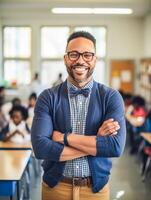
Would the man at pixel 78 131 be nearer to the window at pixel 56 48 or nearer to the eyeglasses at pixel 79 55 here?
the eyeglasses at pixel 79 55

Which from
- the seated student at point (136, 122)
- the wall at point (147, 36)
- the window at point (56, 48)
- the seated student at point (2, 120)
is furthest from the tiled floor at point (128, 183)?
the window at point (56, 48)

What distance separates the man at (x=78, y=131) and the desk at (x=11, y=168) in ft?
4.25

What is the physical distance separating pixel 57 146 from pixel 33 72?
9.66 m

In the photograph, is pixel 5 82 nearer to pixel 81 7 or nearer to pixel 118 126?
pixel 81 7

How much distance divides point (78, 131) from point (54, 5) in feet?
23.6

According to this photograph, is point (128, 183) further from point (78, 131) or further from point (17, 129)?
point (78, 131)

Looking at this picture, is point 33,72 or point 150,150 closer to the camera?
point 150,150

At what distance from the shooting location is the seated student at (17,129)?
15.4 feet

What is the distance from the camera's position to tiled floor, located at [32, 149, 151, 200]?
177 inches

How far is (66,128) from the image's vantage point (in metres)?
1.76

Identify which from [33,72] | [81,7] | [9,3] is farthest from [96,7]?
[33,72]

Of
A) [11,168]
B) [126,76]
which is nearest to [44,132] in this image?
[11,168]

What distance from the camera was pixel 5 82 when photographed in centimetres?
1119

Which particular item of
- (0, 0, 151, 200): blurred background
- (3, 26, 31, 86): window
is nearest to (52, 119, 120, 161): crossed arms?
(0, 0, 151, 200): blurred background
